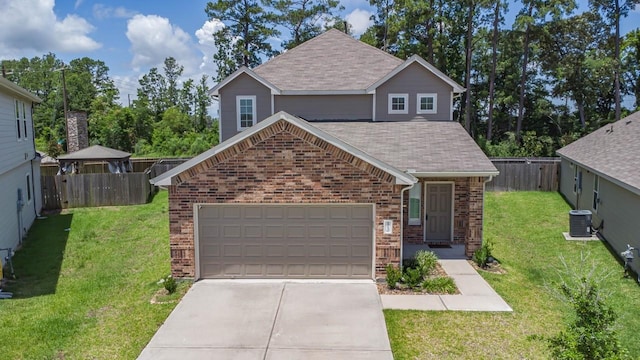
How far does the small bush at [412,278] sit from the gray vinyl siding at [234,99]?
10564 mm

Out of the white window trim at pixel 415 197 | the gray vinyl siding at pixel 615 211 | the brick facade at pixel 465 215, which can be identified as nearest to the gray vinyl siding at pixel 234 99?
the white window trim at pixel 415 197

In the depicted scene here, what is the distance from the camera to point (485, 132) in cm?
3972

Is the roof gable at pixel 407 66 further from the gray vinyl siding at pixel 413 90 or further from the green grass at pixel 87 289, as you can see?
the green grass at pixel 87 289

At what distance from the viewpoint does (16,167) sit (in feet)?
52.8

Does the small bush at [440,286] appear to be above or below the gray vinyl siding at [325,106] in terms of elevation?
below

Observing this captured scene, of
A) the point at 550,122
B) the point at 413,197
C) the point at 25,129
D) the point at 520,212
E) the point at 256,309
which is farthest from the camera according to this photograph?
the point at 550,122

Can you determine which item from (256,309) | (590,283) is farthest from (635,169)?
(256,309)

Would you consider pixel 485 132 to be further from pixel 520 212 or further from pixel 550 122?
pixel 520 212

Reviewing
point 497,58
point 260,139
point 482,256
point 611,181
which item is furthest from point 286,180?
point 497,58

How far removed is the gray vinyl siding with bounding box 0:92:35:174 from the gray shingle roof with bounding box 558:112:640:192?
17.0m

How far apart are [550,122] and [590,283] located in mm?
35275

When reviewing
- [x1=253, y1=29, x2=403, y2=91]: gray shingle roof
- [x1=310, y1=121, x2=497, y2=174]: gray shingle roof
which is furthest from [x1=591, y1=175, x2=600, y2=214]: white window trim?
[x1=253, y1=29, x2=403, y2=91]: gray shingle roof

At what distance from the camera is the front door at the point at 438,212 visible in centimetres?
1481

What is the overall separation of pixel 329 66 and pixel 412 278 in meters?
12.3
